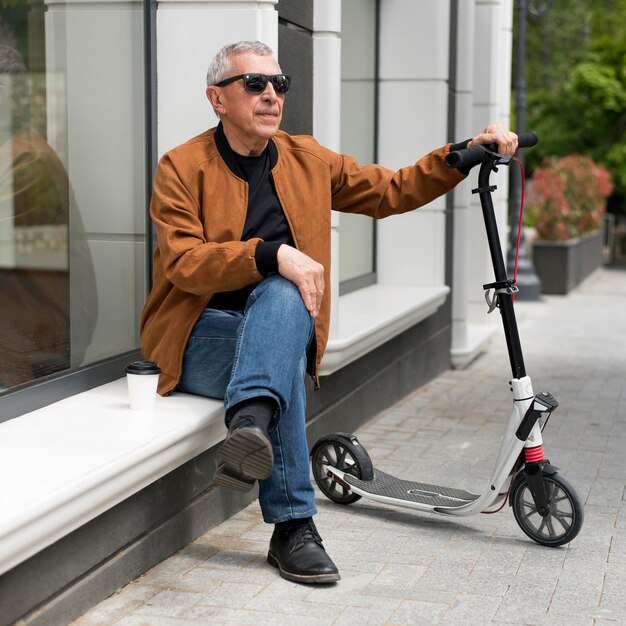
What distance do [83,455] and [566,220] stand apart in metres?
14.5

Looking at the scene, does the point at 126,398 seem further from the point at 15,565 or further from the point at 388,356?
the point at 388,356

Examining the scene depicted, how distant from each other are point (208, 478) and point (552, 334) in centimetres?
740

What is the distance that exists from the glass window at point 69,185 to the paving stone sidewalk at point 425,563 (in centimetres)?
92

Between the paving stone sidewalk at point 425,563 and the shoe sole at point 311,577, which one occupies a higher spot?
the shoe sole at point 311,577

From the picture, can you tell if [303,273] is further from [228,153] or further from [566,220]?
[566,220]

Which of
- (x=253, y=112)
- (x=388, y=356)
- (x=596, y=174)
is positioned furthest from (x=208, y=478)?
(x=596, y=174)

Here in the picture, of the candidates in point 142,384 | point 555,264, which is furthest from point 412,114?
point 555,264

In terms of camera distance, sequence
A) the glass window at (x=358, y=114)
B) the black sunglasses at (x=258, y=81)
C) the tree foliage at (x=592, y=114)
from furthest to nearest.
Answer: the tree foliage at (x=592, y=114) → the glass window at (x=358, y=114) → the black sunglasses at (x=258, y=81)

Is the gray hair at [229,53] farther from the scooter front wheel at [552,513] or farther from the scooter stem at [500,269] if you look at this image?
the scooter front wheel at [552,513]

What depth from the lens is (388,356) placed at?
291 inches

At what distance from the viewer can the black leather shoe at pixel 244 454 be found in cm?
372

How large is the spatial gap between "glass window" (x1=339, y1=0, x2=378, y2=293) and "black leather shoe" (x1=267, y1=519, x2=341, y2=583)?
140 inches

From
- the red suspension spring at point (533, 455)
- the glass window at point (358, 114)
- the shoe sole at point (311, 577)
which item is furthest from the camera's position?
the glass window at point (358, 114)

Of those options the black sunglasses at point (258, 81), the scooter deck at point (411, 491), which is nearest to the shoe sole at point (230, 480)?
the scooter deck at point (411, 491)
